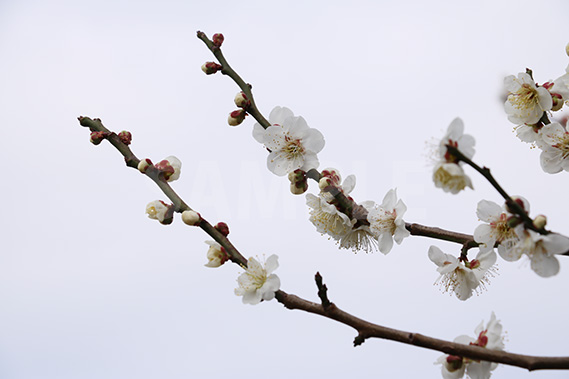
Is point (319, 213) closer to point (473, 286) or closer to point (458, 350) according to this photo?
point (473, 286)

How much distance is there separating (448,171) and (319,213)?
550mm

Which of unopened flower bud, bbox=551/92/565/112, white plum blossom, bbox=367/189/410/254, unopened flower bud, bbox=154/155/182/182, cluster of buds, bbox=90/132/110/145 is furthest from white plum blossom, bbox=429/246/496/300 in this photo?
cluster of buds, bbox=90/132/110/145

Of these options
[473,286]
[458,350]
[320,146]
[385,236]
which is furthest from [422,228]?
[458,350]

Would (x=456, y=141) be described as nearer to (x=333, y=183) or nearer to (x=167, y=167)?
(x=333, y=183)

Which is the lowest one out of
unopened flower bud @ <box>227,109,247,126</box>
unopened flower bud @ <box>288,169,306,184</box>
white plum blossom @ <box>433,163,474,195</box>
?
white plum blossom @ <box>433,163,474,195</box>

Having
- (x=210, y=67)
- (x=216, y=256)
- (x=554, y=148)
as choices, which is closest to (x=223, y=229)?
(x=216, y=256)

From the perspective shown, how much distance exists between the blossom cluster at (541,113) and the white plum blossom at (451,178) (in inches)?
25.6

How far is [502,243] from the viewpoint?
114 centimetres

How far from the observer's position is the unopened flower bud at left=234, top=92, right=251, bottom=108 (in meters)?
1.37

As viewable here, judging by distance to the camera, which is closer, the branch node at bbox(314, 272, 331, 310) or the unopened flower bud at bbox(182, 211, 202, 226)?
the branch node at bbox(314, 272, 331, 310)

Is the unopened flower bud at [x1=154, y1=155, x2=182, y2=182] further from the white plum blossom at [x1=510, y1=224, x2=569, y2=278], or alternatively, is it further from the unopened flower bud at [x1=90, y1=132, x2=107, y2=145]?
the white plum blossom at [x1=510, y1=224, x2=569, y2=278]

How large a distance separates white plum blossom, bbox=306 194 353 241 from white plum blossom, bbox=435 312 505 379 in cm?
37

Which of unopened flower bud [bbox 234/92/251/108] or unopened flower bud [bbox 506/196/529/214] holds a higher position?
unopened flower bud [bbox 234/92/251/108]

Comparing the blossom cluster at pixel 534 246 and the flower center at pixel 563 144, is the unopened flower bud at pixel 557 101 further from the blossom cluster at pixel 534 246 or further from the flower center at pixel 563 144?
the blossom cluster at pixel 534 246
